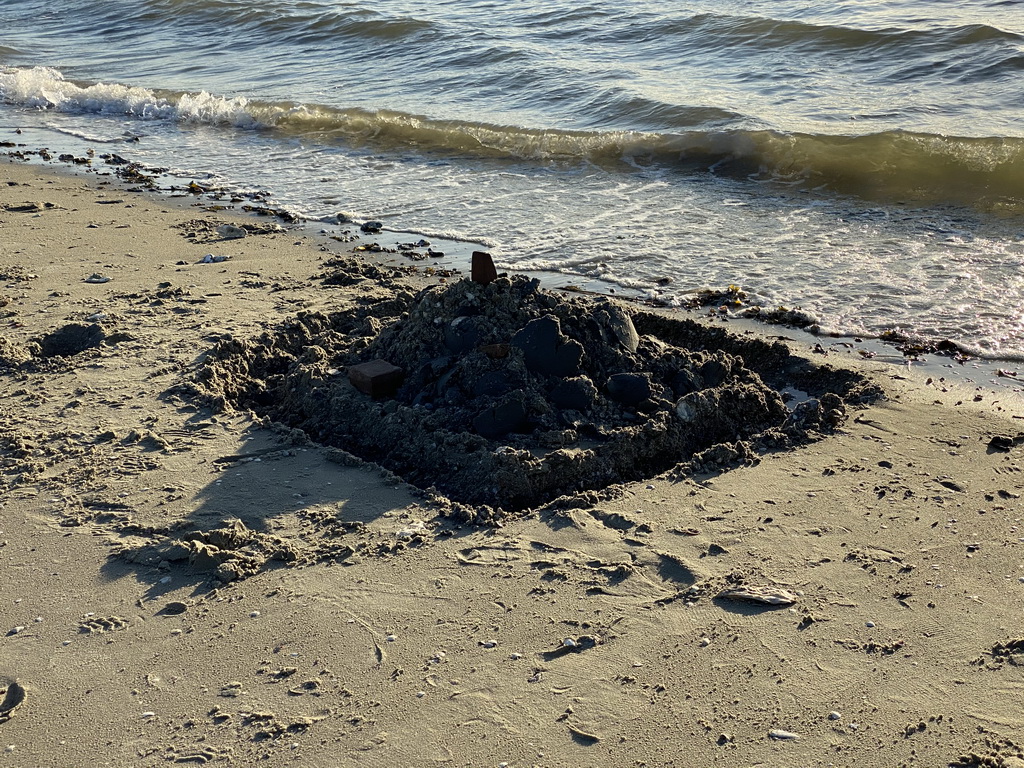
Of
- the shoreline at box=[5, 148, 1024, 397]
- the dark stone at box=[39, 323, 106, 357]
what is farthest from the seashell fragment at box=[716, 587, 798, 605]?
the dark stone at box=[39, 323, 106, 357]

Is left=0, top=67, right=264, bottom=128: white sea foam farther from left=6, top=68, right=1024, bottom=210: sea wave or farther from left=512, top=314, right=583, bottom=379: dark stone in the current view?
left=512, top=314, right=583, bottom=379: dark stone

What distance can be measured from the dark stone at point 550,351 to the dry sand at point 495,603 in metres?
0.68

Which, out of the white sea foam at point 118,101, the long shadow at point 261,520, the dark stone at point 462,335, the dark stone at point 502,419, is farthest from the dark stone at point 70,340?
the white sea foam at point 118,101

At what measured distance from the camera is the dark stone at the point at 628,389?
423cm

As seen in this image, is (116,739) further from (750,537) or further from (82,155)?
(82,155)

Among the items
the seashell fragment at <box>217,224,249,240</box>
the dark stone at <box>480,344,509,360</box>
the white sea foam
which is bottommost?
the dark stone at <box>480,344,509,360</box>

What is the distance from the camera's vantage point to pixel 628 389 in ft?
13.9

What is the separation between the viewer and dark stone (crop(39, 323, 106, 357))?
17.1 feet

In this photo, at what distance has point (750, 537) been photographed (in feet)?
11.6

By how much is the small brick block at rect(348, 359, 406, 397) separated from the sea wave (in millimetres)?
5516

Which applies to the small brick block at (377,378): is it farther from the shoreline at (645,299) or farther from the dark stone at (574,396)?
the shoreline at (645,299)

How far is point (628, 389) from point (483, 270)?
934mm

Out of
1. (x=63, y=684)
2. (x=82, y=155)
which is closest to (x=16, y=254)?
(x=82, y=155)

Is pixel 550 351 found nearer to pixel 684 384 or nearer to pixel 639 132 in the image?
pixel 684 384
